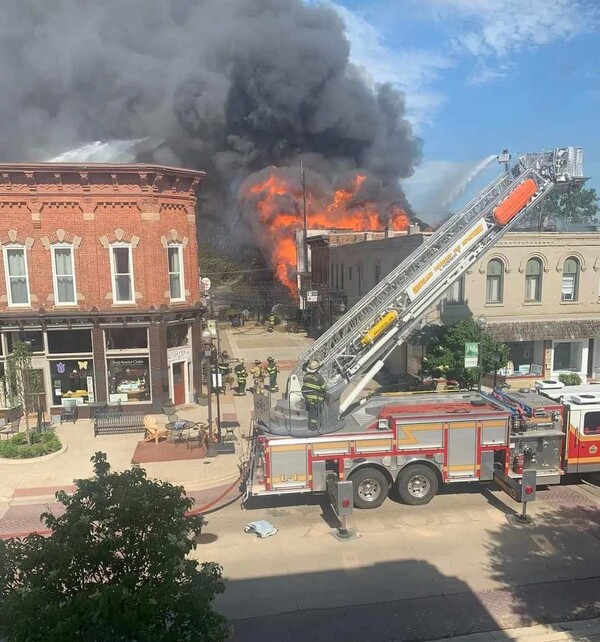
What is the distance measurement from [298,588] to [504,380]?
15061 millimetres

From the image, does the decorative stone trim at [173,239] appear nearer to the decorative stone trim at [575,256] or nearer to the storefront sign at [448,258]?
the storefront sign at [448,258]

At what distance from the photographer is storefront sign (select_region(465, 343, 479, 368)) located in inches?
685

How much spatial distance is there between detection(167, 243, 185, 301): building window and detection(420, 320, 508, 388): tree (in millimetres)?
8424

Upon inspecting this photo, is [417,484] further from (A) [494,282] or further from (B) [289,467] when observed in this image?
(A) [494,282]

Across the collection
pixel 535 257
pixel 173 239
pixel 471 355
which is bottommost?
pixel 471 355

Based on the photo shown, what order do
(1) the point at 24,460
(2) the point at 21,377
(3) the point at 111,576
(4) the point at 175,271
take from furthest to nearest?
(4) the point at 175,271, (2) the point at 21,377, (1) the point at 24,460, (3) the point at 111,576

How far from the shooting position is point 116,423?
57.7 ft

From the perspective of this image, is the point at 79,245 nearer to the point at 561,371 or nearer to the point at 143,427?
the point at 143,427

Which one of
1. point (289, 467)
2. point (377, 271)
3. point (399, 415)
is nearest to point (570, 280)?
point (377, 271)

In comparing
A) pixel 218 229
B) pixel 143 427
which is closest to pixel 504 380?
pixel 143 427

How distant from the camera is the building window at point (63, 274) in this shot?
Result: 18594 millimetres

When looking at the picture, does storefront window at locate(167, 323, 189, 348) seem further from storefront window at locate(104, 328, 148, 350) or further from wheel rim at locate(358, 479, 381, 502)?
wheel rim at locate(358, 479, 381, 502)

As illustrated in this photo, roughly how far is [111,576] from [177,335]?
15.9 meters

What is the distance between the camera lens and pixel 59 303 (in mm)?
18797
